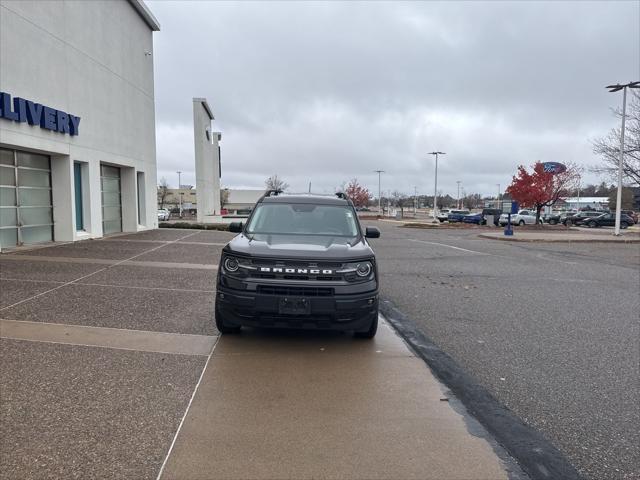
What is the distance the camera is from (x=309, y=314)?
486cm

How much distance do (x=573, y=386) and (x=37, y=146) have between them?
14.4 m

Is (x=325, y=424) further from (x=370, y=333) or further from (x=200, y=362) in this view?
(x=370, y=333)

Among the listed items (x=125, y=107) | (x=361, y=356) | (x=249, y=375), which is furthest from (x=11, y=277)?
(x=125, y=107)

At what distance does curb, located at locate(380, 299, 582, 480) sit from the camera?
10.2 ft

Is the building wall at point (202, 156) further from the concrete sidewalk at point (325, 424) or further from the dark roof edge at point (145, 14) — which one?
the concrete sidewalk at point (325, 424)

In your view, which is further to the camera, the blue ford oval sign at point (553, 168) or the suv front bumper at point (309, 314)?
the blue ford oval sign at point (553, 168)

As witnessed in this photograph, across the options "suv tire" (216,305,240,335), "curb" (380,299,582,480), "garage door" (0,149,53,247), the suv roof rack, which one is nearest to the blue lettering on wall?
"garage door" (0,149,53,247)

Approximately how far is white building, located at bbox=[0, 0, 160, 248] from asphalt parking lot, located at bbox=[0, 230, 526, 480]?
846 centimetres

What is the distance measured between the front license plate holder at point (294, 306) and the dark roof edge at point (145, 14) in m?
20.5

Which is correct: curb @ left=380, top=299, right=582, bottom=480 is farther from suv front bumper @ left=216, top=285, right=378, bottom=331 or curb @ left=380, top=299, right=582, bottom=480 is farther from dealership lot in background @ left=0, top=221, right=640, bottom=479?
suv front bumper @ left=216, top=285, right=378, bottom=331

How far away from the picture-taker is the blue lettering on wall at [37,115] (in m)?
12.1

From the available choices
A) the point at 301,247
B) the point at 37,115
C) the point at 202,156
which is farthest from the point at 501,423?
the point at 202,156

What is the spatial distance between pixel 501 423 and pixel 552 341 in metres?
2.85

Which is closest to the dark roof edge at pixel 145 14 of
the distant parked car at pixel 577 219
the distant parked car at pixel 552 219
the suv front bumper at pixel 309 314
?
the suv front bumper at pixel 309 314
